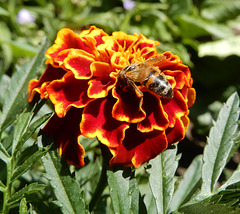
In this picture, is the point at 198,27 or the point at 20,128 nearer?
the point at 20,128

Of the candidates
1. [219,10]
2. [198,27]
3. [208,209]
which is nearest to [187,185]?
[208,209]

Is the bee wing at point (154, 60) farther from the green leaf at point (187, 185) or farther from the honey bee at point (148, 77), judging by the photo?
the green leaf at point (187, 185)

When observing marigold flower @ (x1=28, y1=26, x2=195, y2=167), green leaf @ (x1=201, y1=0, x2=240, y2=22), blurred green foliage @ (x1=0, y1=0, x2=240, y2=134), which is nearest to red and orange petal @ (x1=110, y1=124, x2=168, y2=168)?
marigold flower @ (x1=28, y1=26, x2=195, y2=167)

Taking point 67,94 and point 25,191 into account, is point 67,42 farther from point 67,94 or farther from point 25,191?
point 25,191

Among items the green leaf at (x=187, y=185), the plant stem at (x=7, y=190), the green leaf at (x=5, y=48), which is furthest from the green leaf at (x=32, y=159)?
the green leaf at (x=5, y=48)

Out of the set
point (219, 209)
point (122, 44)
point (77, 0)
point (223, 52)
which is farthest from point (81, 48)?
point (77, 0)

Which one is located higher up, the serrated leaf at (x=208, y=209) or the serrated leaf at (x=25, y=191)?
the serrated leaf at (x=25, y=191)
